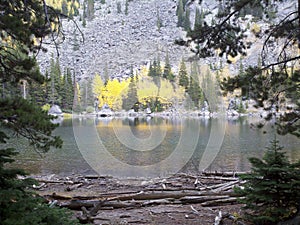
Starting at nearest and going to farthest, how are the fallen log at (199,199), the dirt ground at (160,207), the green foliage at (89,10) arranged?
the dirt ground at (160,207) → the fallen log at (199,199) → the green foliage at (89,10)

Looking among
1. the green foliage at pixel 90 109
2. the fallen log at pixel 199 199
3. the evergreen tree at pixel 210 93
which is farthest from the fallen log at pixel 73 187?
the green foliage at pixel 90 109

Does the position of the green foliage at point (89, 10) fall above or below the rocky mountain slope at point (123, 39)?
above

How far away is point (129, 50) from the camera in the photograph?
130625mm

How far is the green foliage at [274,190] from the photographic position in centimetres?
501

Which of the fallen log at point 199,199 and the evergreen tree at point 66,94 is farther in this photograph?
the evergreen tree at point 66,94

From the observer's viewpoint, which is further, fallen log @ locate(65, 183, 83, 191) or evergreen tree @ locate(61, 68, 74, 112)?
evergreen tree @ locate(61, 68, 74, 112)

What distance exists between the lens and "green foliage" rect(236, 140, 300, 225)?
501cm

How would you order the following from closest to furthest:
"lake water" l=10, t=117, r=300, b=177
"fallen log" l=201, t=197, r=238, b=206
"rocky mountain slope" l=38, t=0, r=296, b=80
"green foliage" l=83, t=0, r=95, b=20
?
1. "fallen log" l=201, t=197, r=238, b=206
2. "lake water" l=10, t=117, r=300, b=177
3. "rocky mountain slope" l=38, t=0, r=296, b=80
4. "green foliage" l=83, t=0, r=95, b=20

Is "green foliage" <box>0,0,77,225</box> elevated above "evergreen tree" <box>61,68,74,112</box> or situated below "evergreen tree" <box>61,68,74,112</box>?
below

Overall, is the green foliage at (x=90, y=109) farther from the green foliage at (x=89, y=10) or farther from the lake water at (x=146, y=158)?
the green foliage at (x=89, y=10)

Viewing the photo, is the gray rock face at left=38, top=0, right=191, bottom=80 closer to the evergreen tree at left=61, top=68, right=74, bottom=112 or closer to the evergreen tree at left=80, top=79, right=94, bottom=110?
the evergreen tree at left=80, top=79, right=94, bottom=110

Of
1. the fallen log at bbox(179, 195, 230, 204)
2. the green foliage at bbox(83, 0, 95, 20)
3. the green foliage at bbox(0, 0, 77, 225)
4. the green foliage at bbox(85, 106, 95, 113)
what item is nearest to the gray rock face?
the green foliage at bbox(83, 0, 95, 20)

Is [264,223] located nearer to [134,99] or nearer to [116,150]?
[116,150]

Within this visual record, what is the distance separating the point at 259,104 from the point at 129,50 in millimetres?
128080
